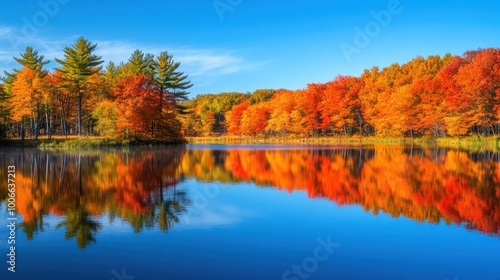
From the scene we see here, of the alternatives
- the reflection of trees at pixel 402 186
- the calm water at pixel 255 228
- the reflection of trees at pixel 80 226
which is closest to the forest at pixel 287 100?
the reflection of trees at pixel 402 186

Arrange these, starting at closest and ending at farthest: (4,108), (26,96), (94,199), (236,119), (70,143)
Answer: (94,199) < (70,143) < (26,96) < (4,108) < (236,119)

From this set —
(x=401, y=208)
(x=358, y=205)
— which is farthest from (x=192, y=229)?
(x=401, y=208)

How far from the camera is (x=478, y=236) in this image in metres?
10.1

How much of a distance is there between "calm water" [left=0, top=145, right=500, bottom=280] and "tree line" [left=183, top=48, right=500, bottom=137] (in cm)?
3995

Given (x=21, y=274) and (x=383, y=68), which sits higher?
(x=383, y=68)

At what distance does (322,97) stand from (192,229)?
241ft

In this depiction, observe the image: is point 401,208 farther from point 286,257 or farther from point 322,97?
point 322,97

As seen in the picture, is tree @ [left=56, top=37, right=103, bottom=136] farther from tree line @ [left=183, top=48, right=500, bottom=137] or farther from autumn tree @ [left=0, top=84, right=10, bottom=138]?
tree line @ [left=183, top=48, right=500, bottom=137]

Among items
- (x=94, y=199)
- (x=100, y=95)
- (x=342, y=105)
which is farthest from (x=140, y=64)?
(x=94, y=199)

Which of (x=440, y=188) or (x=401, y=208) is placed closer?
(x=401, y=208)

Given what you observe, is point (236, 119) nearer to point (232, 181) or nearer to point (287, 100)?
point (287, 100)

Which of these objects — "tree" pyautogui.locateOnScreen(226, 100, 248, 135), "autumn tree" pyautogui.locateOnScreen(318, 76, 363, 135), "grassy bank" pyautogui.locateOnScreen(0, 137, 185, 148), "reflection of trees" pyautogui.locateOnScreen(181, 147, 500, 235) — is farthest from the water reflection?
"tree" pyautogui.locateOnScreen(226, 100, 248, 135)

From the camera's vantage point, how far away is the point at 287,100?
8950 cm

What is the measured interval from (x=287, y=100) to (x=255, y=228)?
79.6m
